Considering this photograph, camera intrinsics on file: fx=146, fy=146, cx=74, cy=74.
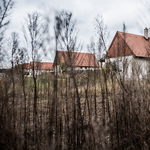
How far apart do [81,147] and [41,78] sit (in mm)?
1562

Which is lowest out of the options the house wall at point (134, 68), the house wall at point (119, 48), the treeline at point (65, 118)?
the treeline at point (65, 118)

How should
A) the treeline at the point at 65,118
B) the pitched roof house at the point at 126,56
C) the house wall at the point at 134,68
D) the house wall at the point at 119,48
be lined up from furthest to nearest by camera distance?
the house wall at the point at 119,48 < the pitched roof house at the point at 126,56 < the house wall at the point at 134,68 < the treeline at the point at 65,118

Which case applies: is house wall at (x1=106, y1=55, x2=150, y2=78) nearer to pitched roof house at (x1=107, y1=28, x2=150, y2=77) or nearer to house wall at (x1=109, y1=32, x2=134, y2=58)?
pitched roof house at (x1=107, y1=28, x2=150, y2=77)

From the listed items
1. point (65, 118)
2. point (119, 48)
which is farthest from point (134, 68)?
point (65, 118)

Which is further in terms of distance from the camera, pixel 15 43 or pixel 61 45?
pixel 15 43

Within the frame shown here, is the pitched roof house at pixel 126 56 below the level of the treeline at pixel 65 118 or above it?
above

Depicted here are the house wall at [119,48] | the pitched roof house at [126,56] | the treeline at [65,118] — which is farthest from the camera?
the house wall at [119,48]

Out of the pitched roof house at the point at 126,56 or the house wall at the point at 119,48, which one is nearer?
the pitched roof house at the point at 126,56

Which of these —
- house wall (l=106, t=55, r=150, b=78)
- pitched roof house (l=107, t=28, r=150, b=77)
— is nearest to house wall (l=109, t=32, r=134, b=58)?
pitched roof house (l=107, t=28, r=150, b=77)

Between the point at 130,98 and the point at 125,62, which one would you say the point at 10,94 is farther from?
the point at 125,62

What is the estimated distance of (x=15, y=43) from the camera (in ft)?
9.27

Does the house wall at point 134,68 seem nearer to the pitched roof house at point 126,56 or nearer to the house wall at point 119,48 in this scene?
the pitched roof house at point 126,56

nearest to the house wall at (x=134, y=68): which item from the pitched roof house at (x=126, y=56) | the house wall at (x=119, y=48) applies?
the pitched roof house at (x=126, y=56)

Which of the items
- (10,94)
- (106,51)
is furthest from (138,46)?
(10,94)
